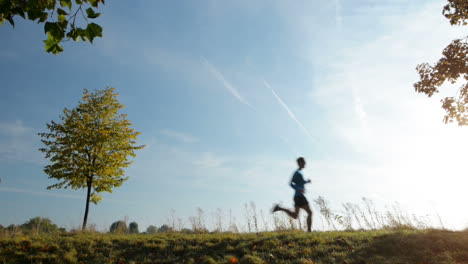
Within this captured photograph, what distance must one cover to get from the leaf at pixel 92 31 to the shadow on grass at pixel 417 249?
21.2ft

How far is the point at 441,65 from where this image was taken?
937 centimetres

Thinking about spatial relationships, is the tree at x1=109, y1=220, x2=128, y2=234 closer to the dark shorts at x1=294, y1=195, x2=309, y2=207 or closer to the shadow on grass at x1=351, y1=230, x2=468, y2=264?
the dark shorts at x1=294, y1=195, x2=309, y2=207

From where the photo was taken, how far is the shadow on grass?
229 inches

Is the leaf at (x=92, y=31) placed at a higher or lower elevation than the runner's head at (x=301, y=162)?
higher

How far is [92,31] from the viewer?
9.48 ft

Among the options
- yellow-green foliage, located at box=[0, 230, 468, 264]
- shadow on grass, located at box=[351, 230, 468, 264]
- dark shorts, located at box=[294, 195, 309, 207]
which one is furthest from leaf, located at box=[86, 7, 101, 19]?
dark shorts, located at box=[294, 195, 309, 207]

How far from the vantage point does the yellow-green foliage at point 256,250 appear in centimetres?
600

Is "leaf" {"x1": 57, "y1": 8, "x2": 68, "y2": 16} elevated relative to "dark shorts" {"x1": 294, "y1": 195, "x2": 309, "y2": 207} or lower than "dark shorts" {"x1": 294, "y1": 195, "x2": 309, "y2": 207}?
elevated

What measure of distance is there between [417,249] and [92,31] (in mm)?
7982

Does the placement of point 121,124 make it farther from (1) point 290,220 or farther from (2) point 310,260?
(2) point 310,260

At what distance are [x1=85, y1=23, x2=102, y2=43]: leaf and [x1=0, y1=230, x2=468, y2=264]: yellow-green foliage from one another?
4871mm

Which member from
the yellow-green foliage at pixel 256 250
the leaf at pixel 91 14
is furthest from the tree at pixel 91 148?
the leaf at pixel 91 14

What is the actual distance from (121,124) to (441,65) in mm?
15428

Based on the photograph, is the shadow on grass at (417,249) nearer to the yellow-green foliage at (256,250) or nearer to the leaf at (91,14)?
the yellow-green foliage at (256,250)
